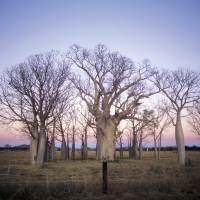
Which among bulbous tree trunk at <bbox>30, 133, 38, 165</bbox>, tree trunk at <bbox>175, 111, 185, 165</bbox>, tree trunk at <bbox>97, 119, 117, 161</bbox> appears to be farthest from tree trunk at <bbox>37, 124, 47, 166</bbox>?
tree trunk at <bbox>175, 111, 185, 165</bbox>

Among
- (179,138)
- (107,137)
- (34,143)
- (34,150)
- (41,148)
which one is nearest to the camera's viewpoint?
(41,148)

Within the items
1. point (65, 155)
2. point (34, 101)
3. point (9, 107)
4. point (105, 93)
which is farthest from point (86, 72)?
point (65, 155)

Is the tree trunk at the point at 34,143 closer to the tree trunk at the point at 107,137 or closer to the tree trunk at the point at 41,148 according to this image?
the tree trunk at the point at 41,148

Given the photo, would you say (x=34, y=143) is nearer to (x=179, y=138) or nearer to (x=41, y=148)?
(x=41, y=148)

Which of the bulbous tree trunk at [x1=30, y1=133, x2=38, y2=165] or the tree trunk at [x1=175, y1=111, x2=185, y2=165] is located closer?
the bulbous tree trunk at [x1=30, y1=133, x2=38, y2=165]

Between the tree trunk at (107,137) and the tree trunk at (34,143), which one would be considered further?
the tree trunk at (107,137)

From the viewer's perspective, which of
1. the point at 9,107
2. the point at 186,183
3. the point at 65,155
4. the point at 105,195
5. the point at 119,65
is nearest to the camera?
the point at 105,195

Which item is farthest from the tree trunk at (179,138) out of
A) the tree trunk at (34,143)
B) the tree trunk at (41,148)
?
the tree trunk at (34,143)

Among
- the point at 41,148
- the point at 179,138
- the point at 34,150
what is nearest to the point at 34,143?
the point at 34,150

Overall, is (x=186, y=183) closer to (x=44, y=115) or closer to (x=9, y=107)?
(x=44, y=115)

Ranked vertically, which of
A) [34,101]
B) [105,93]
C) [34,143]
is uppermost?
[105,93]

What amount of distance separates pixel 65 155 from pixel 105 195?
83.5ft

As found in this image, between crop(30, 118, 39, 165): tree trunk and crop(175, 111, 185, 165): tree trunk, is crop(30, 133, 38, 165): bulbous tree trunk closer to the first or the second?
crop(30, 118, 39, 165): tree trunk

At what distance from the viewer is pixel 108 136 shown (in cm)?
2119
